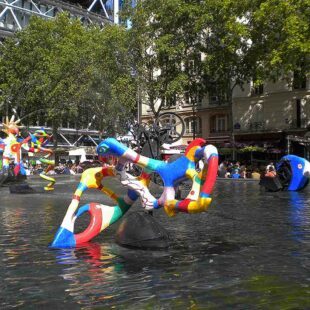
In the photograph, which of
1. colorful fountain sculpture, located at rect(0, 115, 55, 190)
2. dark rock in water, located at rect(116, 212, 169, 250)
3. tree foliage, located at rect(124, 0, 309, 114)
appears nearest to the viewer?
dark rock in water, located at rect(116, 212, 169, 250)

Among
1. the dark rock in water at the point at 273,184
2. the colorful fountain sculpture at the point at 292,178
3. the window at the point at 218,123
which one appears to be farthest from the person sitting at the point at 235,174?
the window at the point at 218,123

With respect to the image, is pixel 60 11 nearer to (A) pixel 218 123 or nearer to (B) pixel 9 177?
(A) pixel 218 123

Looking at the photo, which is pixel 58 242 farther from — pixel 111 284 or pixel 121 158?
pixel 111 284

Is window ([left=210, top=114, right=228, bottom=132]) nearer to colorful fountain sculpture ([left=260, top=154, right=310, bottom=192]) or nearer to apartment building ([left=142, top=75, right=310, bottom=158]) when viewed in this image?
apartment building ([left=142, top=75, right=310, bottom=158])

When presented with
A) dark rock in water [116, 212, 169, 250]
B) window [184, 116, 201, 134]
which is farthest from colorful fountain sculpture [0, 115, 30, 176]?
window [184, 116, 201, 134]

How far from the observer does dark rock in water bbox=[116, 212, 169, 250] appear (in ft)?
26.7

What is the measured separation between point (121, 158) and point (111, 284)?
2746 mm

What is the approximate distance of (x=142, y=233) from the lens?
824 cm

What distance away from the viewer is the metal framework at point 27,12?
219 feet

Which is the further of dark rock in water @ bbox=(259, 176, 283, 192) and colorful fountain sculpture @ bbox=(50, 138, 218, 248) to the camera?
dark rock in water @ bbox=(259, 176, 283, 192)

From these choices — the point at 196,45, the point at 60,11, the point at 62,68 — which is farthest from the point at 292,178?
the point at 60,11

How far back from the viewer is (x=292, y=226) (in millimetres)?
10375

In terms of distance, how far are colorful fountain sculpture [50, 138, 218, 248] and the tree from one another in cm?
3499

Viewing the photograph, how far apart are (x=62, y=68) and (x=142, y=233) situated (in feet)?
134
